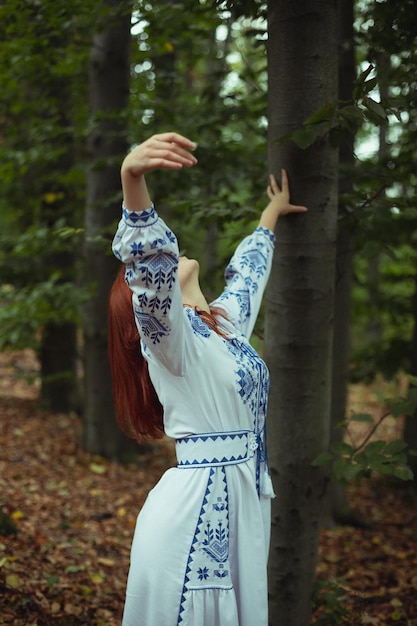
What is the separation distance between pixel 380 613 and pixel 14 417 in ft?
16.0

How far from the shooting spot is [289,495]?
9.07 feet

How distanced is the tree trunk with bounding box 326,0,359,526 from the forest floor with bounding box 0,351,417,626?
247mm

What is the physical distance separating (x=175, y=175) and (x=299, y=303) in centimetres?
204

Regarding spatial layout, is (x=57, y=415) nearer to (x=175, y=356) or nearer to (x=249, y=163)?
(x=249, y=163)

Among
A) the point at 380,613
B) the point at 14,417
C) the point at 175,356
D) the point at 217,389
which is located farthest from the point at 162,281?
the point at 14,417

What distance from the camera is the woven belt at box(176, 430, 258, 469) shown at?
2.09 metres

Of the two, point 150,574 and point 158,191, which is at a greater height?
point 158,191

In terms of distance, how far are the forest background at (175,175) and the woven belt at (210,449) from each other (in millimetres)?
618

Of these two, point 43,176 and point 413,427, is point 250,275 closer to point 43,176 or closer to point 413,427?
point 413,427

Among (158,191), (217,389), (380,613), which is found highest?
(158,191)

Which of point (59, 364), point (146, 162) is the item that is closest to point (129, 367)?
point (146, 162)

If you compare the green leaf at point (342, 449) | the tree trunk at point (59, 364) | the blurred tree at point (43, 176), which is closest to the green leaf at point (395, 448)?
the green leaf at point (342, 449)

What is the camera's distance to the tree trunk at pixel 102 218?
553cm

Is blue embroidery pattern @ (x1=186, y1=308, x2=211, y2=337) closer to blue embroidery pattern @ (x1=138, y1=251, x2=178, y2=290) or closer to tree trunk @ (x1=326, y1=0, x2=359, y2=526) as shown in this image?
blue embroidery pattern @ (x1=138, y1=251, x2=178, y2=290)
